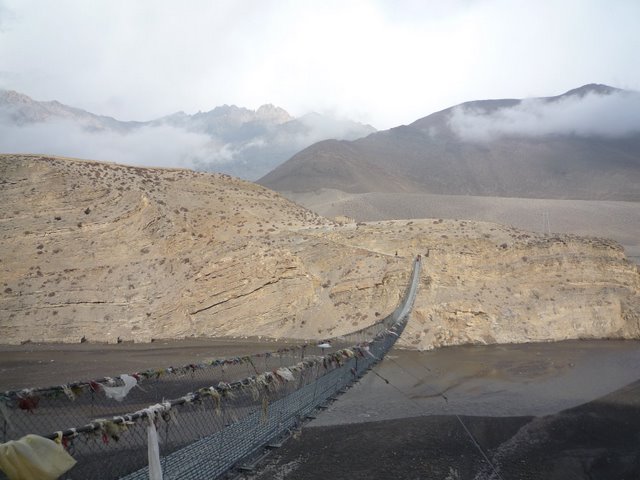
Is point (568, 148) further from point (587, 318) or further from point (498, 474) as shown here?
point (498, 474)

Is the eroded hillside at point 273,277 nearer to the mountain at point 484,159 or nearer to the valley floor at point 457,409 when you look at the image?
the valley floor at point 457,409

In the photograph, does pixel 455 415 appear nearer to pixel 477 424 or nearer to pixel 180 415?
pixel 477 424

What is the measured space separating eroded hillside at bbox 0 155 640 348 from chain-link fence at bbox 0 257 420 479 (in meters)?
9.02

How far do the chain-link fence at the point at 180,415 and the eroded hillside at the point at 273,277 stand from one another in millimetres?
9023

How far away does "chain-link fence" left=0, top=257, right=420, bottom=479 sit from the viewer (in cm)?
579

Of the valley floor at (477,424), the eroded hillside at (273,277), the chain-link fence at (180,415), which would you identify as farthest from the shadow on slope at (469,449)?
the eroded hillside at (273,277)

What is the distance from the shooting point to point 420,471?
1004cm

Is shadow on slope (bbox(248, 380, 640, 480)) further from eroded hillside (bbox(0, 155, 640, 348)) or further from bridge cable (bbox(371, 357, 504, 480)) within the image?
eroded hillside (bbox(0, 155, 640, 348))

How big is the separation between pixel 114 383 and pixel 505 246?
21.3 meters

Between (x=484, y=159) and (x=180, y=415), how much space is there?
13118 cm

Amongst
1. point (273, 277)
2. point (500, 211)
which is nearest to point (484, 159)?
point (500, 211)

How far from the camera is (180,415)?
10398 millimetres

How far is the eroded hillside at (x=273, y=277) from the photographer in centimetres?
2334

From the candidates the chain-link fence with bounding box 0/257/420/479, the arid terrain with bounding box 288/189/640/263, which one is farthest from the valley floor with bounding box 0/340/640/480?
the arid terrain with bounding box 288/189/640/263
